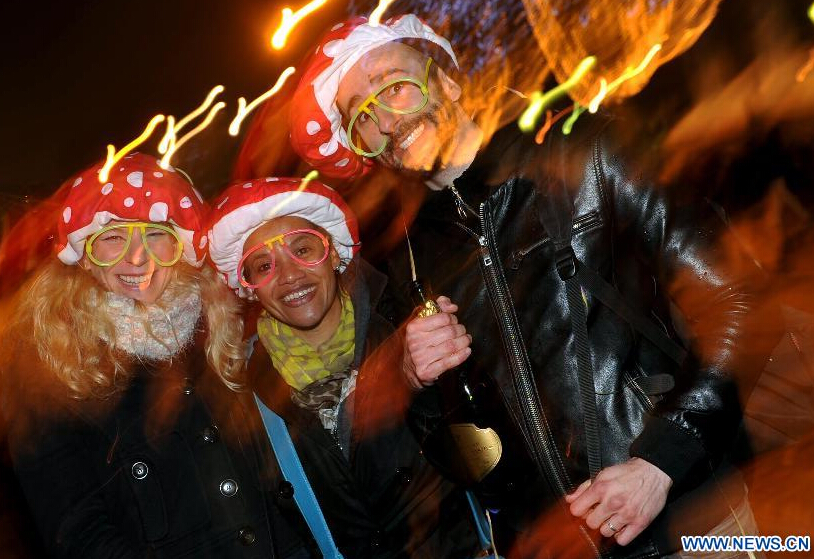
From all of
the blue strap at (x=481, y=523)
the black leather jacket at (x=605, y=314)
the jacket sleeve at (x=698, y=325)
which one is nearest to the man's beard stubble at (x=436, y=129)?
the black leather jacket at (x=605, y=314)

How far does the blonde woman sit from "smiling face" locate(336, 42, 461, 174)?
1144mm

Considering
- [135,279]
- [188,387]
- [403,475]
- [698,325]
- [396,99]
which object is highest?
[396,99]

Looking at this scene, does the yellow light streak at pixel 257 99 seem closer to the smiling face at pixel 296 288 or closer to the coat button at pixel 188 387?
the smiling face at pixel 296 288

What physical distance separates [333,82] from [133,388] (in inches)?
68.0

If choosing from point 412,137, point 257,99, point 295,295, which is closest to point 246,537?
point 295,295

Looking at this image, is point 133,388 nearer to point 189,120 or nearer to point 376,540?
point 376,540

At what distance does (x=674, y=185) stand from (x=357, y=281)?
180 centimetres

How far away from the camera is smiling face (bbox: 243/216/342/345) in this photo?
3.42m

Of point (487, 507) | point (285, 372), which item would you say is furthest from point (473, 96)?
point (487, 507)

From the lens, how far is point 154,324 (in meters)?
3.24

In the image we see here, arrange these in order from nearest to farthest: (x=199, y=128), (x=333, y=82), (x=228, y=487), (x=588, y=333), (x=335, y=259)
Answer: (x=588, y=333) < (x=228, y=487) < (x=333, y=82) < (x=335, y=259) < (x=199, y=128)

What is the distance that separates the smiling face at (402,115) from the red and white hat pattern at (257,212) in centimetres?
52

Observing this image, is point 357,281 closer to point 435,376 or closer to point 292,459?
point 292,459

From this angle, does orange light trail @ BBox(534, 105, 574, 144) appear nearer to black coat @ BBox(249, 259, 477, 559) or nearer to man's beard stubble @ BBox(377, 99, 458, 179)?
man's beard stubble @ BBox(377, 99, 458, 179)
